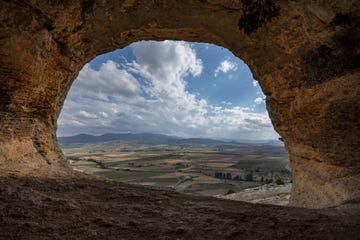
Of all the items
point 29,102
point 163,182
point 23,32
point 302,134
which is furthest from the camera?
point 163,182

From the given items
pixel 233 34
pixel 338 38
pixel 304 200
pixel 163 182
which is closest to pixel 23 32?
pixel 233 34

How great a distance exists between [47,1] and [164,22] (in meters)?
4.59

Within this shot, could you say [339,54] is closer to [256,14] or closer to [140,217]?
[256,14]

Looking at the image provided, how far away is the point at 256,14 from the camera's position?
398 inches

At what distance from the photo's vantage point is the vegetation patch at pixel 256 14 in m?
9.77

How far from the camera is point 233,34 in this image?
10.9 m

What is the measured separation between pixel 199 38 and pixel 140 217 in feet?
30.5

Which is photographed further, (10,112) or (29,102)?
(29,102)

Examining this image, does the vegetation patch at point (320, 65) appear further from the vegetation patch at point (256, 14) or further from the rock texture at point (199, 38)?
the vegetation patch at point (256, 14)

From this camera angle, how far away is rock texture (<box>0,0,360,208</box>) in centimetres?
835

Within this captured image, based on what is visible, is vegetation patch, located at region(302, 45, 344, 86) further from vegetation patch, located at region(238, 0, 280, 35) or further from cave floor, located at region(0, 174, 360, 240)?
cave floor, located at region(0, 174, 360, 240)

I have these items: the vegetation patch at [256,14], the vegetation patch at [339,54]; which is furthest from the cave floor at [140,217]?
the vegetation patch at [256,14]

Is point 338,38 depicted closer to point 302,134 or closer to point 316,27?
point 316,27

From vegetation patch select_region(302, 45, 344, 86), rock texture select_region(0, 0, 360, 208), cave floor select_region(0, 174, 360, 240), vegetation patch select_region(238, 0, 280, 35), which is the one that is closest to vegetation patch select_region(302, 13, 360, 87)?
vegetation patch select_region(302, 45, 344, 86)
